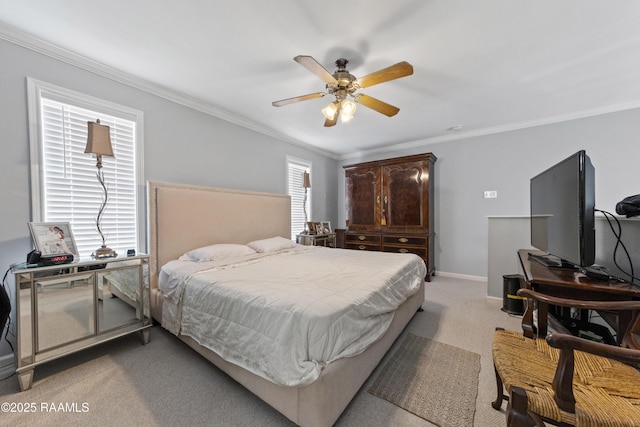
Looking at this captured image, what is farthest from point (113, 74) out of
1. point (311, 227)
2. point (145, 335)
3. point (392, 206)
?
point (392, 206)

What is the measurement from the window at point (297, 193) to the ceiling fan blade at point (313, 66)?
2460 millimetres

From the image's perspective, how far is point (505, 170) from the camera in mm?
3891

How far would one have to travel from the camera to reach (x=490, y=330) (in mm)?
2367

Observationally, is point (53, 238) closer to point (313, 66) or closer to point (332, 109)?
point (313, 66)

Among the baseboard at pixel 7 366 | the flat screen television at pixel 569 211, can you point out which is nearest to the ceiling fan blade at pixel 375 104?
the flat screen television at pixel 569 211

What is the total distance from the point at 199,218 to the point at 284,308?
1979 millimetres

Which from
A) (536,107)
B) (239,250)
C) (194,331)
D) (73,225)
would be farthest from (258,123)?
(536,107)

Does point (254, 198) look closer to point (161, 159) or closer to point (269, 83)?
point (161, 159)

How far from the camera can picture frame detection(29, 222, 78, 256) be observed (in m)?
1.77

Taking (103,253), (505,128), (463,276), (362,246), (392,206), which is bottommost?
(463,276)

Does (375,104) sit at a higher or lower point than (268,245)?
higher

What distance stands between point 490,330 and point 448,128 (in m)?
3.05

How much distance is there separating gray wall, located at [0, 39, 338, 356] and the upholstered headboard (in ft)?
0.82

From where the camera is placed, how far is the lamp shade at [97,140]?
6.47 feet
